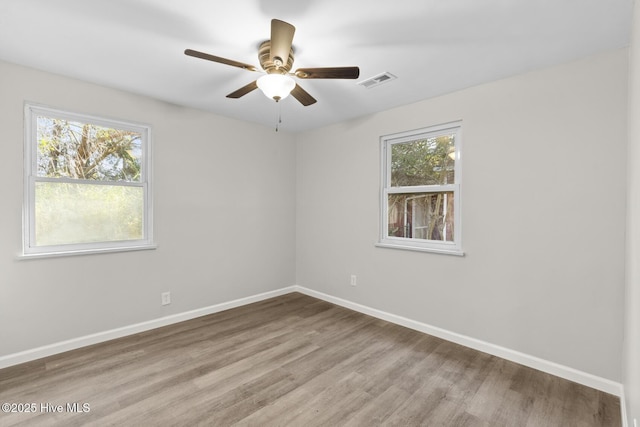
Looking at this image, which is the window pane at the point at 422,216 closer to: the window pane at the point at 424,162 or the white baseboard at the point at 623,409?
the window pane at the point at 424,162

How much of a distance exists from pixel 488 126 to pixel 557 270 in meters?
1.33

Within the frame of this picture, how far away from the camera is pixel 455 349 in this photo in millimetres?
2756

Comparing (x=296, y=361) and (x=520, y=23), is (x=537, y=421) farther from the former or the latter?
(x=520, y=23)

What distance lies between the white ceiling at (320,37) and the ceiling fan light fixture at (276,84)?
0.31 metres

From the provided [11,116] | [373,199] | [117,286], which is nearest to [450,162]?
[373,199]

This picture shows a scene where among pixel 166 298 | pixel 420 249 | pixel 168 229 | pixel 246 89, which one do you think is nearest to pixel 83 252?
pixel 168 229

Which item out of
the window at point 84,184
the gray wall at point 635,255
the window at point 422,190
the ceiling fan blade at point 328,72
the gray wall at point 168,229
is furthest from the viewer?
the window at point 422,190

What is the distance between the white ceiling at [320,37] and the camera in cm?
172

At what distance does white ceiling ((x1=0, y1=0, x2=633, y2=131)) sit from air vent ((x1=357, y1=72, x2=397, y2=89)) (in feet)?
0.20

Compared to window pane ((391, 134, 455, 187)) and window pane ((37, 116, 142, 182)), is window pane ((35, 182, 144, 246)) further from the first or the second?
window pane ((391, 134, 455, 187))

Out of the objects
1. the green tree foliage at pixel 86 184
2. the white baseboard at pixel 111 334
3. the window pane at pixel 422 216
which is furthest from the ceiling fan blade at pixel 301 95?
the white baseboard at pixel 111 334

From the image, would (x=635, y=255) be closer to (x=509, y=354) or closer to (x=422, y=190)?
(x=509, y=354)

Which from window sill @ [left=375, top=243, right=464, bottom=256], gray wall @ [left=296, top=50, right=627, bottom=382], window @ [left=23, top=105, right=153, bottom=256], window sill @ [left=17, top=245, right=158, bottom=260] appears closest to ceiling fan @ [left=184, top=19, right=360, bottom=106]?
gray wall @ [left=296, top=50, right=627, bottom=382]

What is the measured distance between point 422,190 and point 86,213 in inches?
133
